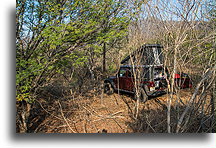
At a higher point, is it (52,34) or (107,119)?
Result: (52,34)

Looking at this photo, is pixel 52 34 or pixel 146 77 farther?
pixel 146 77

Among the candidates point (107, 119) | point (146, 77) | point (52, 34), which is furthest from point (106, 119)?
point (52, 34)

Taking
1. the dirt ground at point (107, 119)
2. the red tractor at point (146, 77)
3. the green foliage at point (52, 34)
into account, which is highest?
the green foliage at point (52, 34)

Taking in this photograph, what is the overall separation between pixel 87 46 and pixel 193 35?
1.76 m

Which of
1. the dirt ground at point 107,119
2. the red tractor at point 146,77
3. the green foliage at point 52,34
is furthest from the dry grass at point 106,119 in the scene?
the green foliage at point 52,34

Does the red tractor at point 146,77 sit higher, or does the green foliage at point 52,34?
the green foliage at point 52,34

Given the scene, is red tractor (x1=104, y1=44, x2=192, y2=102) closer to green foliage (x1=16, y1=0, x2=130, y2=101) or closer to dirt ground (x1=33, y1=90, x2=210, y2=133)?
dirt ground (x1=33, y1=90, x2=210, y2=133)

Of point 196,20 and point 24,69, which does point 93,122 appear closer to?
point 24,69

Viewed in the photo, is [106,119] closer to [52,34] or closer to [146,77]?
[146,77]

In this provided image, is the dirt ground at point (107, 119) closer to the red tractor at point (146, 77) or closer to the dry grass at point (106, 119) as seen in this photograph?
the dry grass at point (106, 119)

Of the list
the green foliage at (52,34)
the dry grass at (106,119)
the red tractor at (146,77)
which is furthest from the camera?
the green foliage at (52,34)

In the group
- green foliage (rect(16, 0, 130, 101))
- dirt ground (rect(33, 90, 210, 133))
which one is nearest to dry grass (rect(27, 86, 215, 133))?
dirt ground (rect(33, 90, 210, 133))

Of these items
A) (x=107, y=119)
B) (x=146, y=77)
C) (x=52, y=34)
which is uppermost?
(x=52, y=34)

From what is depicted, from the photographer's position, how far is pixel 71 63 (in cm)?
274
